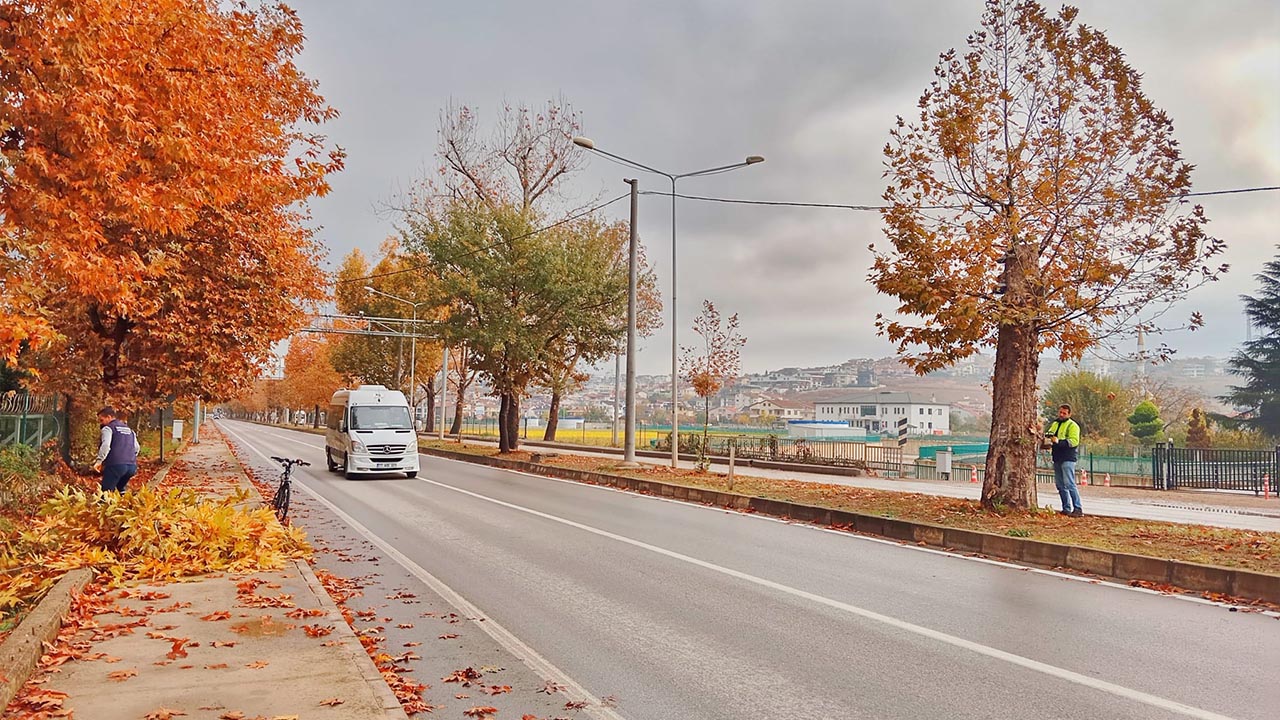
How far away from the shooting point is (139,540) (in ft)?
30.1

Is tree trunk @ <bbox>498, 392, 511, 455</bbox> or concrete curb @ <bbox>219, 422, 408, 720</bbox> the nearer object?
concrete curb @ <bbox>219, 422, 408, 720</bbox>

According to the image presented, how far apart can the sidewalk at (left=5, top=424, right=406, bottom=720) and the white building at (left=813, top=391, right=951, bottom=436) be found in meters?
94.6

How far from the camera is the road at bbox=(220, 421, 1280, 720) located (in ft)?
18.0

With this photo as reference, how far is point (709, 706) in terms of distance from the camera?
5.29 meters

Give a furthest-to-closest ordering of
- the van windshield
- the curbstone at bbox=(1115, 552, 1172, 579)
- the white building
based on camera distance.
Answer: the white building → the van windshield → the curbstone at bbox=(1115, 552, 1172, 579)

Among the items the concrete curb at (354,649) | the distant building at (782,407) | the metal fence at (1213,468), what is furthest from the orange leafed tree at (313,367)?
the concrete curb at (354,649)

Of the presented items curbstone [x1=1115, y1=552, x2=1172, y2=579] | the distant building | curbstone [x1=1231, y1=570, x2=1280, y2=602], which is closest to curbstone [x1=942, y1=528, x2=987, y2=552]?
curbstone [x1=1115, y1=552, x2=1172, y2=579]

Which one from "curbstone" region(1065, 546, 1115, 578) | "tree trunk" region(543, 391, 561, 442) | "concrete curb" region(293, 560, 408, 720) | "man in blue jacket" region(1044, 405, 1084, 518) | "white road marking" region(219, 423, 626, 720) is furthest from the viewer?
"tree trunk" region(543, 391, 561, 442)

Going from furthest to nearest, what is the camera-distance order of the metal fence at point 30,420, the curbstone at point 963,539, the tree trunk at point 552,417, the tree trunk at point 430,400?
the tree trunk at point 430,400, the tree trunk at point 552,417, the metal fence at point 30,420, the curbstone at point 963,539

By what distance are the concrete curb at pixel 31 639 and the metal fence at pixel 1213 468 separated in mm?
28716

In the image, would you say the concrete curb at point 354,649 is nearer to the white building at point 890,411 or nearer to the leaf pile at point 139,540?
the leaf pile at point 139,540

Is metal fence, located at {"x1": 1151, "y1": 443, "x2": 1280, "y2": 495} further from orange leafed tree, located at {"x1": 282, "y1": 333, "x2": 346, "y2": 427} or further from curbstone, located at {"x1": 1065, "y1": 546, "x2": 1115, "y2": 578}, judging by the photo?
orange leafed tree, located at {"x1": 282, "y1": 333, "x2": 346, "y2": 427}

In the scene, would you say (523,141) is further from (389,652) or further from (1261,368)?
(1261,368)

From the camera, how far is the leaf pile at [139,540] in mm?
8781
